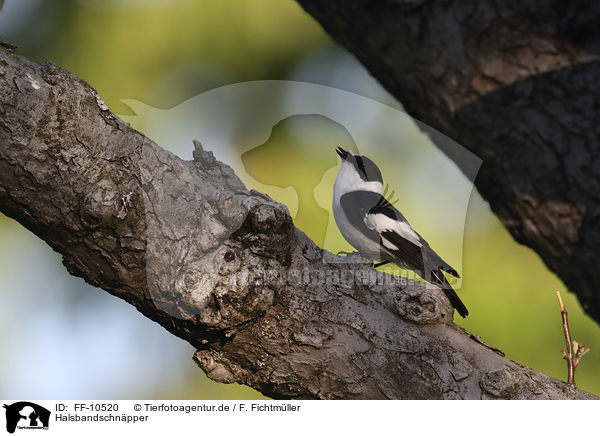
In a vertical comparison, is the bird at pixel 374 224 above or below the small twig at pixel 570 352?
above

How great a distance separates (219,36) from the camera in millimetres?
3654

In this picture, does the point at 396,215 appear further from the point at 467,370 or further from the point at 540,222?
the point at 540,222

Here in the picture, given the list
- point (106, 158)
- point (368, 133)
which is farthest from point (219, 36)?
point (106, 158)

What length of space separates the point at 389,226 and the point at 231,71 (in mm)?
1625

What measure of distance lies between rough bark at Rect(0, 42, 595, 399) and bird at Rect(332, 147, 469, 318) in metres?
0.58

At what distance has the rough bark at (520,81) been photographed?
929mm

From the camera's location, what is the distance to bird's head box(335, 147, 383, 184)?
10.2 feet

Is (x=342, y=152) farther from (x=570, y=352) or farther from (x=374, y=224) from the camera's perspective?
(x=570, y=352)
